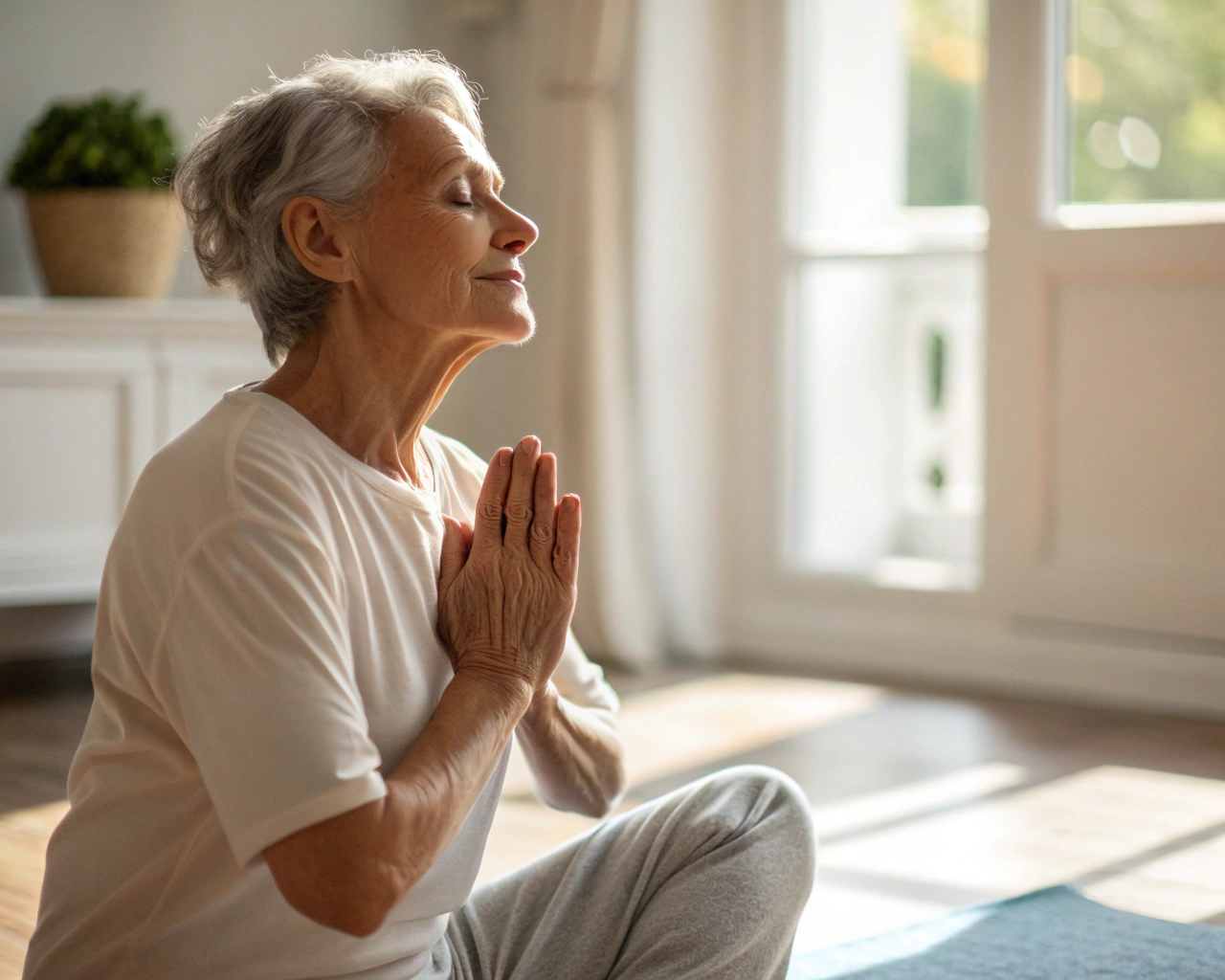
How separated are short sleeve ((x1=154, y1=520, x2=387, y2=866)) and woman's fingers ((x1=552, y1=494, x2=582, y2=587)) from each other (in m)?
0.24

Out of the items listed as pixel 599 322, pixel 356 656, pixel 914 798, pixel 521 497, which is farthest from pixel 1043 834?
pixel 599 322

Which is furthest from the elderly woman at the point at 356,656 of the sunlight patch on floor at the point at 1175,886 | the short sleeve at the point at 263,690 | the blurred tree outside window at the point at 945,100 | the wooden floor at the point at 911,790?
the blurred tree outside window at the point at 945,100

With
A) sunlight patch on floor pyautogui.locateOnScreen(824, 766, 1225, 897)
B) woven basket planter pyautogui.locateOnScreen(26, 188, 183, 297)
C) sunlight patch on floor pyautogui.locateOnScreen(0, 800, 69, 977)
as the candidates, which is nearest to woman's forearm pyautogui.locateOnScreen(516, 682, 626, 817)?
sunlight patch on floor pyautogui.locateOnScreen(0, 800, 69, 977)

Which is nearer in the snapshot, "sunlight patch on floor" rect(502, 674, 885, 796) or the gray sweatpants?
the gray sweatpants

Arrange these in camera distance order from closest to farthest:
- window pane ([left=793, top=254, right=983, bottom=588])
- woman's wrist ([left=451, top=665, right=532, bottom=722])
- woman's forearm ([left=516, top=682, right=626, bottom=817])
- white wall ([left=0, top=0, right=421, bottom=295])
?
woman's wrist ([left=451, top=665, right=532, bottom=722]) < woman's forearm ([left=516, top=682, right=626, bottom=817]) < white wall ([left=0, top=0, right=421, bottom=295]) < window pane ([left=793, top=254, right=983, bottom=588])

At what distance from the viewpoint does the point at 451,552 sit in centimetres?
129

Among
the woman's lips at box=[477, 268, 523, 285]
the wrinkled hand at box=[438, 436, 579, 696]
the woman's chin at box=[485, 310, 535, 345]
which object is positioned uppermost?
the woman's lips at box=[477, 268, 523, 285]

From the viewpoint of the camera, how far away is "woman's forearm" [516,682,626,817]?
4.69 feet

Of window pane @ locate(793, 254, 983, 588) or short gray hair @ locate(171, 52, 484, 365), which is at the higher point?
short gray hair @ locate(171, 52, 484, 365)

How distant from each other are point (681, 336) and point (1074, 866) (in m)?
2.22

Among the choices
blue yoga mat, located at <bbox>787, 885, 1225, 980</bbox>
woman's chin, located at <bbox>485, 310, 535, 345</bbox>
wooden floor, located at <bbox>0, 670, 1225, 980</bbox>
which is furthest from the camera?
wooden floor, located at <bbox>0, 670, 1225, 980</bbox>

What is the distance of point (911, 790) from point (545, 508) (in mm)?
1762

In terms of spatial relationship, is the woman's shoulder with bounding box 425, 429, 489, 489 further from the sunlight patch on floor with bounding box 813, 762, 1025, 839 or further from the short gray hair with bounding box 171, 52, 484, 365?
the sunlight patch on floor with bounding box 813, 762, 1025, 839

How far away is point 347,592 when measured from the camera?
117cm
